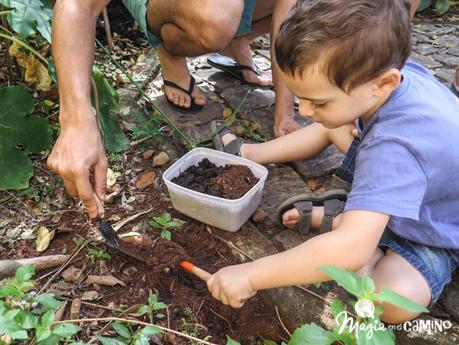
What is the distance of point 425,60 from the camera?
9.70 feet

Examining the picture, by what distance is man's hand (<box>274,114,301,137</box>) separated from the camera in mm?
1993

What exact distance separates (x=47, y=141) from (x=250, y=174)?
0.82 metres

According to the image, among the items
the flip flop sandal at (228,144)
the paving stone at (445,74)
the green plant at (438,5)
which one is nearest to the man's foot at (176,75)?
the flip flop sandal at (228,144)

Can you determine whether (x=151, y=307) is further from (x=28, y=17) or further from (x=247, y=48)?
(x=247, y=48)

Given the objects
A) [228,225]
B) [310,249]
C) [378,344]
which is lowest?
[228,225]

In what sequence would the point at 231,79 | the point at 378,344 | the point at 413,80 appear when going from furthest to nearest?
the point at 231,79
the point at 413,80
the point at 378,344

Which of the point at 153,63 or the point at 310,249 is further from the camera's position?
the point at 153,63

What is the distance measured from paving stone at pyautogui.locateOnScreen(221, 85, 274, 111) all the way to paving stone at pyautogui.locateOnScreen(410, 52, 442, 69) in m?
1.13

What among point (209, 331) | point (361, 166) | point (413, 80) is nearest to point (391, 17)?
point (413, 80)

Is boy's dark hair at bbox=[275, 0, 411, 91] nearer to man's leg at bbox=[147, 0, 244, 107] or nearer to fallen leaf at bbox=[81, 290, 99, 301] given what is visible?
man's leg at bbox=[147, 0, 244, 107]

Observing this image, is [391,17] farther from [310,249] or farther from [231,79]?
[231,79]

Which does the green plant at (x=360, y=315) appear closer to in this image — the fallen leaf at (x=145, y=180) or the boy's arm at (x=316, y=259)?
the boy's arm at (x=316, y=259)

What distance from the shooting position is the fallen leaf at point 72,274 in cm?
148

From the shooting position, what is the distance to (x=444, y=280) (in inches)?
52.2
